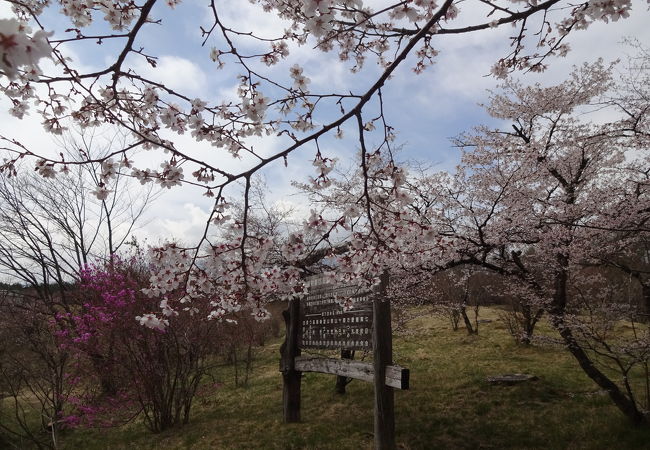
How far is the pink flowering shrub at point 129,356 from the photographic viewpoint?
7370mm

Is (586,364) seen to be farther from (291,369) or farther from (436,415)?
(291,369)

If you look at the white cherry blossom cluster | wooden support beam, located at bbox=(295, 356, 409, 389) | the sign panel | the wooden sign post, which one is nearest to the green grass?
the wooden sign post

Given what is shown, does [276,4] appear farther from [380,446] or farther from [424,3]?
[380,446]

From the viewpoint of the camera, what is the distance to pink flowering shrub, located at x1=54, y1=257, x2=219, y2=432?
7.37 meters

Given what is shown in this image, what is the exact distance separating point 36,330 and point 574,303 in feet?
31.1

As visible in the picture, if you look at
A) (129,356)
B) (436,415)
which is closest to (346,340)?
(436,415)

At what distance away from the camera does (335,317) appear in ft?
20.9

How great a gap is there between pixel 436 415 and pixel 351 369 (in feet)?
6.07

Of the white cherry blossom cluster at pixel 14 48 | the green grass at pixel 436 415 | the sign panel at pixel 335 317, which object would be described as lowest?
the green grass at pixel 436 415

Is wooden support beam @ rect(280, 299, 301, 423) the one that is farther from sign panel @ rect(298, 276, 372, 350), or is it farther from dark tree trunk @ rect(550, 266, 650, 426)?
dark tree trunk @ rect(550, 266, 650, 426)

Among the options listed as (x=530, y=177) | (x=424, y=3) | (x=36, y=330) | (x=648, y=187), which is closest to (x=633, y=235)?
(x=648, y=187)

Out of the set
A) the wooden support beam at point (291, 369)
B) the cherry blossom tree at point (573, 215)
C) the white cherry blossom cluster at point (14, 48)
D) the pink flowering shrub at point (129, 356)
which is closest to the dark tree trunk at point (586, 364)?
the cherry blossom tree at point (573, 215)

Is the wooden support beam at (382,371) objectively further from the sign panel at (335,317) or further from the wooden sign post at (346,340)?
the sign panel at (335,317)

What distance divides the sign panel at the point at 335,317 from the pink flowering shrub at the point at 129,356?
2.39 m
